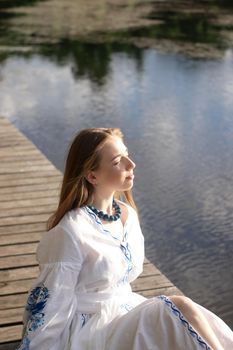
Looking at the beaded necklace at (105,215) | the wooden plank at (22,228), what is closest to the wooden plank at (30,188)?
the wooden plank at (22,228)

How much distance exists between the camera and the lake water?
14.1ft

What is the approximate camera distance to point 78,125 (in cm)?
725

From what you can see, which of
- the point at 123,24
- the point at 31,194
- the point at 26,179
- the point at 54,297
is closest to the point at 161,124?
the point at 26,179

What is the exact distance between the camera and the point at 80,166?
216 cm

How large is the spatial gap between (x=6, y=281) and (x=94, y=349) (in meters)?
1.25

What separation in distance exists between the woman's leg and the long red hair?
47cm

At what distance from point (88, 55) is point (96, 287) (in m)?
9.27

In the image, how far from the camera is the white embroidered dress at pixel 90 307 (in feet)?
6.56

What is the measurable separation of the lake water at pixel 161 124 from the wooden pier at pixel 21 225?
55 centimetres

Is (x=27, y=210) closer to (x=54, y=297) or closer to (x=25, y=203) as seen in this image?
(x=25, y=203)

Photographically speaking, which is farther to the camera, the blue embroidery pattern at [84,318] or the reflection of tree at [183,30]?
the reflection of tree at [183,30]

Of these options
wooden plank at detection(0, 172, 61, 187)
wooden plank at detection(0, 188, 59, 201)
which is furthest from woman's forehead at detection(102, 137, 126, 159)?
wooden plank at detection(0, 172, 61, 187)

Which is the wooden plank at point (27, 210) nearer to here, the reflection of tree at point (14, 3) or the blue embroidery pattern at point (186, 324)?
the blue embroidery pattern at point (186, 324)


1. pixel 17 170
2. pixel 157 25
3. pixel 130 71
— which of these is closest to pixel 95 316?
pixel 17 170
